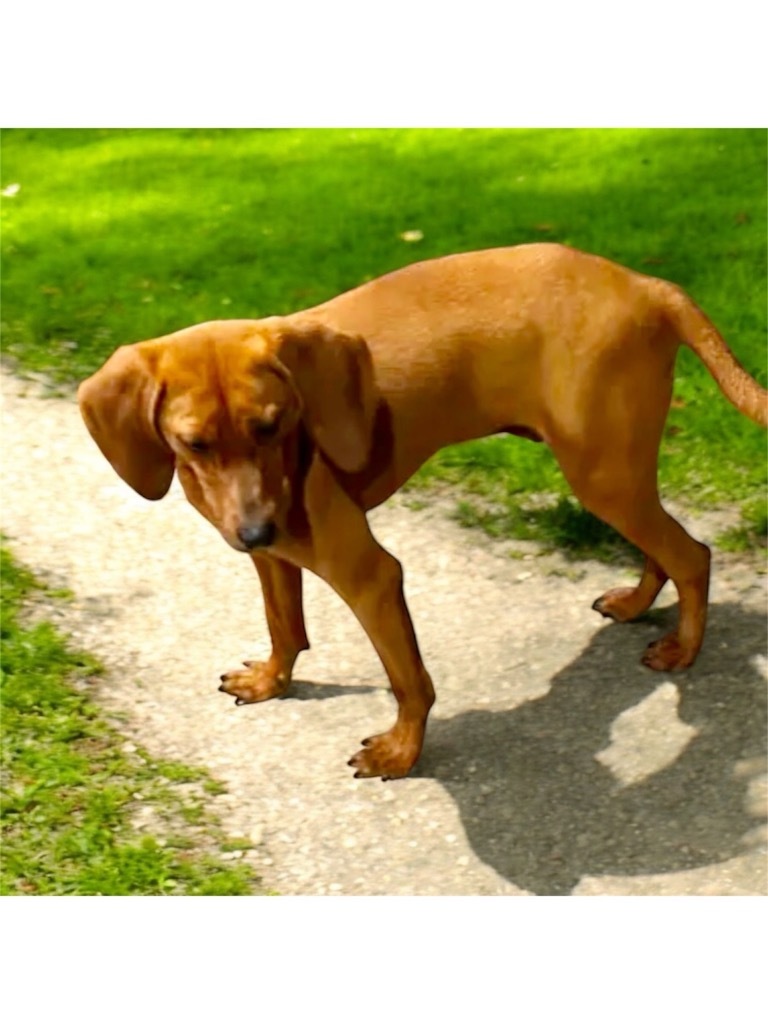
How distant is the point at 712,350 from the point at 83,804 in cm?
222

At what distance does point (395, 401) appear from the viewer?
12.2 feet

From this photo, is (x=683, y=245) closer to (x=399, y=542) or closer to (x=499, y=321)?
(x=399, y=542)

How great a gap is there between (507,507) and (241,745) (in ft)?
5.86

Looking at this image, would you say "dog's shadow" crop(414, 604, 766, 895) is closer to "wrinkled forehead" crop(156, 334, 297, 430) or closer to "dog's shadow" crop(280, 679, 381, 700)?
"dog's shadow" crop(280, 679, 381, 700)

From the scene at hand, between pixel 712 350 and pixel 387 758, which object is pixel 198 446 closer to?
pixel 387 758

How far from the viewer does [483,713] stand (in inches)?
170

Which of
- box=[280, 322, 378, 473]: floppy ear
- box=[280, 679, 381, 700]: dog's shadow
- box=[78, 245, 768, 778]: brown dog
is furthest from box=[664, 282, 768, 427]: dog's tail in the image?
box=[280, 679, 381, 700]: dog's shadow

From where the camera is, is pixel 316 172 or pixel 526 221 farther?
pixel 316 172

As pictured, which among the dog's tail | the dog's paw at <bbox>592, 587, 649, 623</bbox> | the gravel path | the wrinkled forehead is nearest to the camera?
the wrinkled forehead

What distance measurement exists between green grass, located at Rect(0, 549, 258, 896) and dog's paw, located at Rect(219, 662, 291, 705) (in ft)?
1.18

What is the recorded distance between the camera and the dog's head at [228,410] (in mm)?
3236

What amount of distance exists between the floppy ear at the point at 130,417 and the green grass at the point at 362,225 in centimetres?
242

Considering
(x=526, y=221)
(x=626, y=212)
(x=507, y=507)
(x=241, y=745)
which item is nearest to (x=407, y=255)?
(x=526, y=221)

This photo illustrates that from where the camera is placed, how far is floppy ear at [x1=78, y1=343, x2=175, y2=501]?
331 cm
